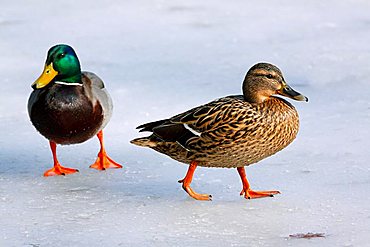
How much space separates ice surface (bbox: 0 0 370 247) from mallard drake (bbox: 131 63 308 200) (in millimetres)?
215

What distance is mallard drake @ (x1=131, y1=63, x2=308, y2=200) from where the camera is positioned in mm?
4512

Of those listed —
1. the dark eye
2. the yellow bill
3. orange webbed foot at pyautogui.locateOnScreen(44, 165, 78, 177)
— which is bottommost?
orange webbed foot at pyautogui.locateOnScreen(44, 165, 78, 177)

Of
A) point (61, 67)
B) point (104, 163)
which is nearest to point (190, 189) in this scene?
point (104, 163)

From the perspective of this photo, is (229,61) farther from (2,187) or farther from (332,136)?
(2,187)

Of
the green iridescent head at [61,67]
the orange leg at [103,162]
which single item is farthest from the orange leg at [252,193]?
the green iridescent head at [61,67]

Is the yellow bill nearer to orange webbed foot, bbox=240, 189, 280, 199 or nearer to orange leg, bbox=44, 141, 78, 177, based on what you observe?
orange leg, bbox=44, 141, 78, 177

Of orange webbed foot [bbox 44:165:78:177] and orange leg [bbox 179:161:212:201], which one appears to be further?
orange webbed foot [bbox 44:165:78:177]

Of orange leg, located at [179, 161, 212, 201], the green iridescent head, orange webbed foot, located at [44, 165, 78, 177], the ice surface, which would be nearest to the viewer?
the ice surface

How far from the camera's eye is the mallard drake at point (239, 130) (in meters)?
4.51

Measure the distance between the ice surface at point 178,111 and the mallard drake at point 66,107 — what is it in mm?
188

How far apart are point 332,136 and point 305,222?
1317 mm

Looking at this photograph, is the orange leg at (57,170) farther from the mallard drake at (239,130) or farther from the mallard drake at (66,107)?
the mallard drake at (239,130)

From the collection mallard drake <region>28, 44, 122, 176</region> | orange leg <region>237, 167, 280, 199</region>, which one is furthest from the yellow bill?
orange leg <region>237, 167, 280, 199</region>

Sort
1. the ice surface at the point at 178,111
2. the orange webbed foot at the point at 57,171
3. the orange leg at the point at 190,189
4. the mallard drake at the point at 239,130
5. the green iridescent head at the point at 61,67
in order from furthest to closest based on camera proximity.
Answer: the green iridescent head at the point at 61,67 < the orange webbed foot at the point at 57,171 < the orange leg at the point at 190,189 < the mallard drake at the point at 239,130 < the ice surface at the point at 178,111
